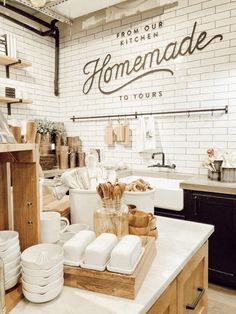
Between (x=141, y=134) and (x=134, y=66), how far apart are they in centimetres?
99

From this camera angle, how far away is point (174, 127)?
353cm

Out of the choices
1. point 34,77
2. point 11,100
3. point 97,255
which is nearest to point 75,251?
point 97,255

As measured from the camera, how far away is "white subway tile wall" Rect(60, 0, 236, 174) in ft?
10.3

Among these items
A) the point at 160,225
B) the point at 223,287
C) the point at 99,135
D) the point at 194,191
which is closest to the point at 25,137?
the point at 160,225

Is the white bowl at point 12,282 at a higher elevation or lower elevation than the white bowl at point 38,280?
lower

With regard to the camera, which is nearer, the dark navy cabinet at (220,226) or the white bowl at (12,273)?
the white bowl at (12,273)

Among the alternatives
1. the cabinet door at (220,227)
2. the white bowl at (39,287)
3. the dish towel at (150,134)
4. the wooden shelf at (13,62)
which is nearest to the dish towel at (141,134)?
the dish towel at (150,134)

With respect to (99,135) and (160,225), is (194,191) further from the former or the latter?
(99,135)

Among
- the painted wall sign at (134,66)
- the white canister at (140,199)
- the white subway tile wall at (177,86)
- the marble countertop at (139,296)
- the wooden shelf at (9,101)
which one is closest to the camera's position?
the marble countertop at (139,296)

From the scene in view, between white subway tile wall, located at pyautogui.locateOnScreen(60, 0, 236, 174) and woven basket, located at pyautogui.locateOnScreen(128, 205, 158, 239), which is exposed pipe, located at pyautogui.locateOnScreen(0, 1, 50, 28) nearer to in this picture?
white subway tile wall, located at pyautogui.locateOnScreen(60, 0, 236, 174)

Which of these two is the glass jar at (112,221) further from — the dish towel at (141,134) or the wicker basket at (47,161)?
the wicker basket at (47,161)

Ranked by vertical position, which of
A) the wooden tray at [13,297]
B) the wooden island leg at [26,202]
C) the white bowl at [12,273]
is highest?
the wooden island leg at [26,202]

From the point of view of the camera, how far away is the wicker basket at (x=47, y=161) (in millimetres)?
3778

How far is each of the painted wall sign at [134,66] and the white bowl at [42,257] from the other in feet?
10.0
